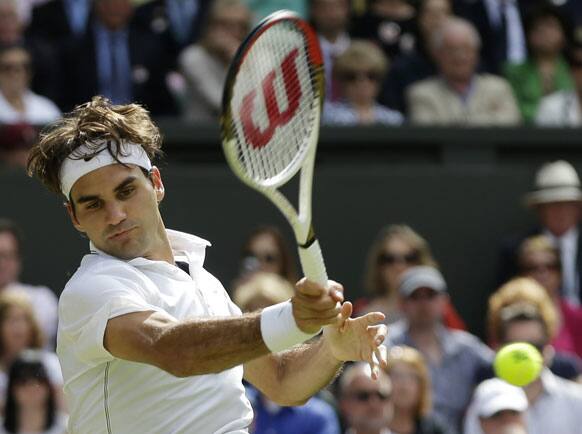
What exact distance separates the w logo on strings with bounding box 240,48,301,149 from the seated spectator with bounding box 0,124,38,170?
4954 mm

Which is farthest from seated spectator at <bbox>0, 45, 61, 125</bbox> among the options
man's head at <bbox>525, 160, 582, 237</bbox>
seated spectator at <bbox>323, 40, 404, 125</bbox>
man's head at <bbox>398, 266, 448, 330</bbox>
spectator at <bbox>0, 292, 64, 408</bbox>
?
man's head at <bbox>525, 160, 582, 237</bbox>

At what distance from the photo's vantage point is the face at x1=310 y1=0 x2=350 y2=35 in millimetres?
10531

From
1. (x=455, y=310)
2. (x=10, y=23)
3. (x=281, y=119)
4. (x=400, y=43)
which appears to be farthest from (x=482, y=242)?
(x=281, y=119)

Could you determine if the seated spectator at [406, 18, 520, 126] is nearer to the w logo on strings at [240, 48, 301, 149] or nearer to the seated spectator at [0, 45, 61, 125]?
the seated spectator at [0, 45, 61, 125]

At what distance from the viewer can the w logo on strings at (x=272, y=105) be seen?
14.0 ft

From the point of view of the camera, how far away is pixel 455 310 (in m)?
9.81

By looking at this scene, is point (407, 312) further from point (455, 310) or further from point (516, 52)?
point (516, 52)

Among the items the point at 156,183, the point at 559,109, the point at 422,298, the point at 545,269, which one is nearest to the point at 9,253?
the point at 422,298

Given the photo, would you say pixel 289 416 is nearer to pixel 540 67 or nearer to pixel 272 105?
pixel 272 105

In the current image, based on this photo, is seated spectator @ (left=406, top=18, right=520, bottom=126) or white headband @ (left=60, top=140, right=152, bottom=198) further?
seated spectator @ (left=406, top=18, right=520, bottom=126)

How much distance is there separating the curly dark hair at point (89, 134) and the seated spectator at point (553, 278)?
195 inches

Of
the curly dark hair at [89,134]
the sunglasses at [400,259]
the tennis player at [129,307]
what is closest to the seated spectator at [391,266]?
the sunglasses at [400,259]

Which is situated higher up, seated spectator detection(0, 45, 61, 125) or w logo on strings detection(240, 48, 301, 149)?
w logo on strings detection(240, 48, 301, 149)

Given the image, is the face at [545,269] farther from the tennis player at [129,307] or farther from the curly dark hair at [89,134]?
the curly dark hair at [89,134]
